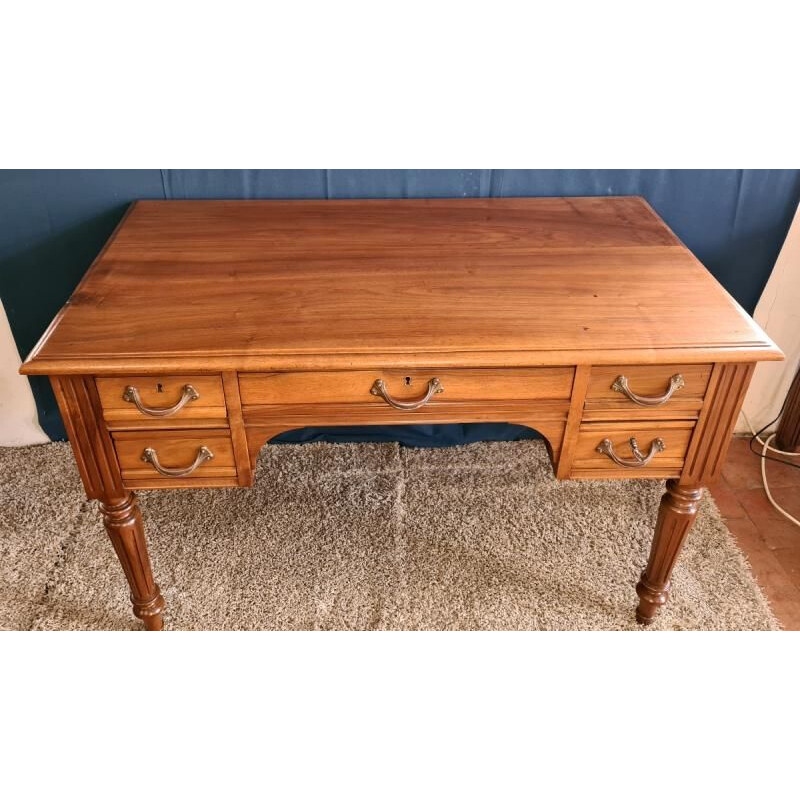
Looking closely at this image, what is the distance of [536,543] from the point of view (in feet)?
5.64

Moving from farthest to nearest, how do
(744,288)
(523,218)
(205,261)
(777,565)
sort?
(744,288) < (777,565) < (523,218) < (205,261)

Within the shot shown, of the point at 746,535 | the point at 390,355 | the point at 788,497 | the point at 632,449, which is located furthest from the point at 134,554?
the point at 788,497

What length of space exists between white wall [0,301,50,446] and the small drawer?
825 mm

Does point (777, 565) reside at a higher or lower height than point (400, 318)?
lower

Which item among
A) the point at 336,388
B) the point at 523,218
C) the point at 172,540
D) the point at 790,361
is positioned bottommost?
the point at 172,540

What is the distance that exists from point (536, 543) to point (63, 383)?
108 centimetres

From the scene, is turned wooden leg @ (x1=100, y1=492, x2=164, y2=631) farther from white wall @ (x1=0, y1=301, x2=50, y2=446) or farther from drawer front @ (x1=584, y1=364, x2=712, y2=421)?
drawer front @ (x1=584, y1=364, x2=712, y2=421)

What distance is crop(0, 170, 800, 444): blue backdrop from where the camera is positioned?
5.39 feet

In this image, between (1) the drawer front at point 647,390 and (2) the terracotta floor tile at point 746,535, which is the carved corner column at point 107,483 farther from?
(2) the terracotta floor tile at point 746,535

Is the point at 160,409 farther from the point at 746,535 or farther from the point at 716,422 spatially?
the point at 746,535

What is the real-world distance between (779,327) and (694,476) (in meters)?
0.79

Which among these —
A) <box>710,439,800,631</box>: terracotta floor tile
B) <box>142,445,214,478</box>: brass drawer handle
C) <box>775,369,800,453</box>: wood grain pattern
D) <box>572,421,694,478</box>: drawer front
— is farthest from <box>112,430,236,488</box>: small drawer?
<box>775,369,800,453</box>: wood grain pattern

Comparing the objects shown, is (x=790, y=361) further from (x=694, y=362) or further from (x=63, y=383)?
(x=63, y=383)
